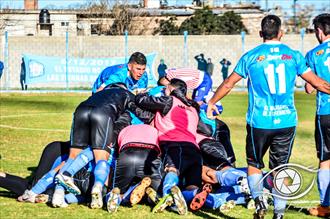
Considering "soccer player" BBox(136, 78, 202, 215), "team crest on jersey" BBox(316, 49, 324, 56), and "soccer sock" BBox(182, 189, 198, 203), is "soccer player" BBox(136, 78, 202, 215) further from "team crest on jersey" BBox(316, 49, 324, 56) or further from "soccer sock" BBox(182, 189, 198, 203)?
"team crest on jersey" BBox(316, 49, 324, 56)

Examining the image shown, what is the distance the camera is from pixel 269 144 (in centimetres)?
762

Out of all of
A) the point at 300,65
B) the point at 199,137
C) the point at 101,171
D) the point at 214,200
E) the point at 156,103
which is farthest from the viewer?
the point at 199,137

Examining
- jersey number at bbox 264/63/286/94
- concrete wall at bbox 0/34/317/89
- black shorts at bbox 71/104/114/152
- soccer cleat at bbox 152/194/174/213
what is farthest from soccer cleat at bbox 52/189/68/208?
concrete wall at bbox 0/34/317/89

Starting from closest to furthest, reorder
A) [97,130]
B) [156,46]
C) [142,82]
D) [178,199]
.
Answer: [178,199]
[97,130]
[142,82]
[156,46]

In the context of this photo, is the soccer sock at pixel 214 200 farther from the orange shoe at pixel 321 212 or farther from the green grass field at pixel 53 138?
the orange shoe at pixel 321 212

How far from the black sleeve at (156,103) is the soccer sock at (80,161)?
3.15ft

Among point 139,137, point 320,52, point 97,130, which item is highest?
point 320,52

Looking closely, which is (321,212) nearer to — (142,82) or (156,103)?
(156,103)

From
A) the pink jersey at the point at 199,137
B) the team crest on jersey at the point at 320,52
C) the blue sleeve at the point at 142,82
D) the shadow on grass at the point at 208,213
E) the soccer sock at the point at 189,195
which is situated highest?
the team crest on jersey at the point at 320,52

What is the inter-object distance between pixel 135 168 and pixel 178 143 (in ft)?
2.23

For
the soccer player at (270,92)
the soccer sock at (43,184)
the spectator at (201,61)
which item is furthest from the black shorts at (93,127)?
the spectator at (201,61)

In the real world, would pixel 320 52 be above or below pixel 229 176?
above

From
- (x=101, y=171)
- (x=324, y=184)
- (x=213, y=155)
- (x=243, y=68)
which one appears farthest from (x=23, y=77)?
(x=243, y=68)

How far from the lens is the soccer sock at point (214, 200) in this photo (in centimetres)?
870
